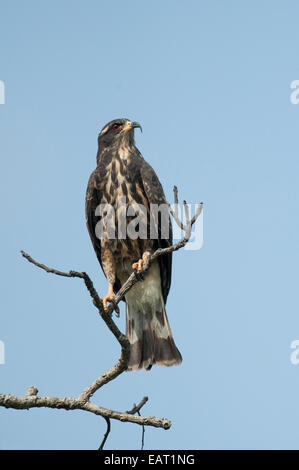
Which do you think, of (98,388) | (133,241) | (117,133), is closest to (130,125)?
(117,133)

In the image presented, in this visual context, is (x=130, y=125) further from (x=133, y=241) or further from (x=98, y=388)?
(x=98, y=388)

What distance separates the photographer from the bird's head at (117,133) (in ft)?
26.8

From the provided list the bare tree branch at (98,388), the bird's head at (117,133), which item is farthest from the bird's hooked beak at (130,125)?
the bare tree branch at (98,388)

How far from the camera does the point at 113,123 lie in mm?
8305

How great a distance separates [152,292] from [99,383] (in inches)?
99.6

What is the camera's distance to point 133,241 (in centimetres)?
748

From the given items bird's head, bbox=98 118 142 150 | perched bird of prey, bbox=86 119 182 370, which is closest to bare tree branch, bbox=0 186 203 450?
perched bird of prey, bbox=86 119 182 370

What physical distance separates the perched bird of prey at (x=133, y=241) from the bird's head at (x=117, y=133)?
0.01m

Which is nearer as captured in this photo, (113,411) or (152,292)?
(113,411)

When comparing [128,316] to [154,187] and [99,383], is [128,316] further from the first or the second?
[99,383]

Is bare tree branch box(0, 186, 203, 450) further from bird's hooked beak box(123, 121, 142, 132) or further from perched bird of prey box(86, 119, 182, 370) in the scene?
bird's hooked beak box(123, 121, 142, 132)

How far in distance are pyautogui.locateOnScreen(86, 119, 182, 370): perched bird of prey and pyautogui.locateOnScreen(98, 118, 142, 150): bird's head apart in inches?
0.5

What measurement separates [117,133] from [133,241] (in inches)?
62.5
